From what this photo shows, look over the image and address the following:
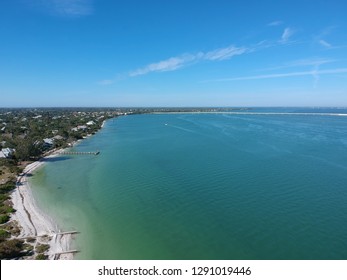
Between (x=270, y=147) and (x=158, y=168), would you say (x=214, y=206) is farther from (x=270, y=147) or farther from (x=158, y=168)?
(x=270, y=147)

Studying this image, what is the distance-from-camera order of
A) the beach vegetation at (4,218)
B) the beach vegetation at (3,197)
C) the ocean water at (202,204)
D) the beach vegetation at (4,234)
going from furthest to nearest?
1. the beach vegetation at (3,197)
2. the beach vegetation at (4,218)
3. the beach vegetation at (4,234)
4. the ocean water at (202,204)

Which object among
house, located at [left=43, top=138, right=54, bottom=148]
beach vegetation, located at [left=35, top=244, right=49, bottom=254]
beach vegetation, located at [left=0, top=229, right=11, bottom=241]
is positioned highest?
house, located at [left=43, top=138, right=54, bottom=148]

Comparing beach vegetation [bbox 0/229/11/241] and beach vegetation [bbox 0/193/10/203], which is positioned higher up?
beach vegetation [bbox 0/229/11/241]

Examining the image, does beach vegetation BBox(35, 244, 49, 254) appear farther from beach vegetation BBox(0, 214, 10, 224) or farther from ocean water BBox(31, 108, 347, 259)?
beach vegetation BBox(0, 214, 10, 224)

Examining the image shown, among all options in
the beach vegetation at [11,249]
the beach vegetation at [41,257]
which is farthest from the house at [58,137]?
the beach vegetation at [41,257]

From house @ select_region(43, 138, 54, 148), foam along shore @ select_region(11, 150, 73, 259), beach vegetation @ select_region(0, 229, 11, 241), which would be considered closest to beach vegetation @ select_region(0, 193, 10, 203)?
foam along shore @ select_region(11, 150, 73, 259)

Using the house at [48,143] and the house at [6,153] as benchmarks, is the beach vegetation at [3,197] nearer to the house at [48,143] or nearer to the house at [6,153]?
the house at [6,153]

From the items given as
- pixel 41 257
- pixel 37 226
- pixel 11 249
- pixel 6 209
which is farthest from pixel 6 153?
pixel 41 257
